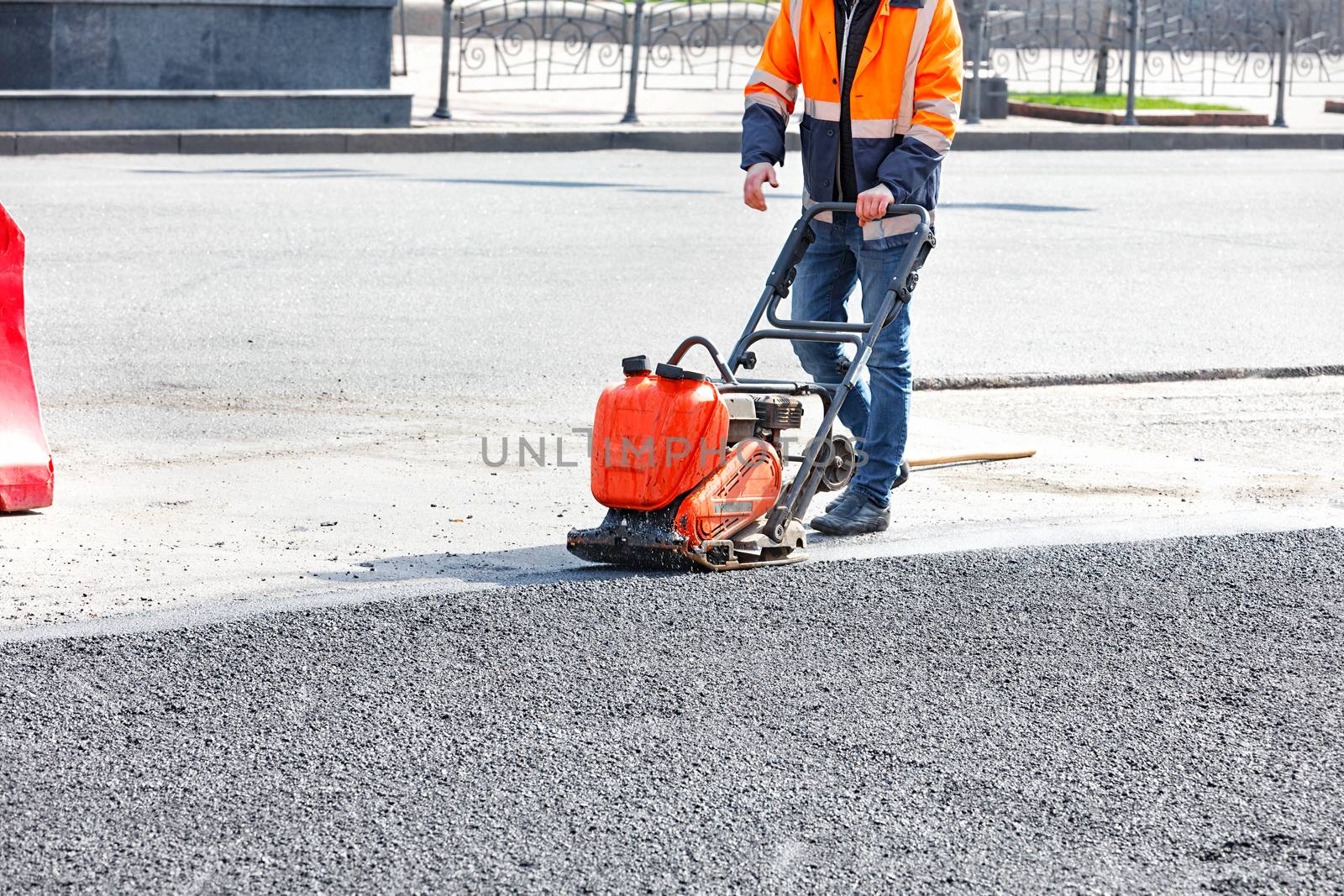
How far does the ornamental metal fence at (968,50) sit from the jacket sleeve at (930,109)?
13.9 m

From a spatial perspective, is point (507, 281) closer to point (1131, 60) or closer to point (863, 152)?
point (863, 152)

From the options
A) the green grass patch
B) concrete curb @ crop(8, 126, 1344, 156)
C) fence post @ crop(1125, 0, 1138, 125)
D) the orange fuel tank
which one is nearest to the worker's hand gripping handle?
the orange fuel tank

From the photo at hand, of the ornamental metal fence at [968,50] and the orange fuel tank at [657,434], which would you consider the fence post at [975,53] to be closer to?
the ornamental metal fence at [968,50]

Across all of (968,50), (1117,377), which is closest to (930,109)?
(1117,377)

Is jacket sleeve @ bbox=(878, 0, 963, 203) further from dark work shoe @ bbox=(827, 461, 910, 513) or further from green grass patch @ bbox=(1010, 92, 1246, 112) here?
green grass patch @ bbox=(1010, 92, 1246, 112)

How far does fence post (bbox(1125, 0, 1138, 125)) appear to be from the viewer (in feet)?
69.4

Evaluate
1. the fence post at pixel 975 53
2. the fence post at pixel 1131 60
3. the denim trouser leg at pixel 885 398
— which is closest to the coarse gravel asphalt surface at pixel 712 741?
the denim trouser leg at pixel 885 398

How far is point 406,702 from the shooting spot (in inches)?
155

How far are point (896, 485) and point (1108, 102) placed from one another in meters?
18.7

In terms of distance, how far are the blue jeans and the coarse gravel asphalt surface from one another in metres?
0.69

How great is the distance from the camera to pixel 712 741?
3771 mm

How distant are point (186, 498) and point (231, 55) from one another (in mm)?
12617

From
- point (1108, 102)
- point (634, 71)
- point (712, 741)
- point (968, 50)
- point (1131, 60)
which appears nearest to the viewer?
point (712, 741)

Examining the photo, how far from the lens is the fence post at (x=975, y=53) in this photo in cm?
2061
